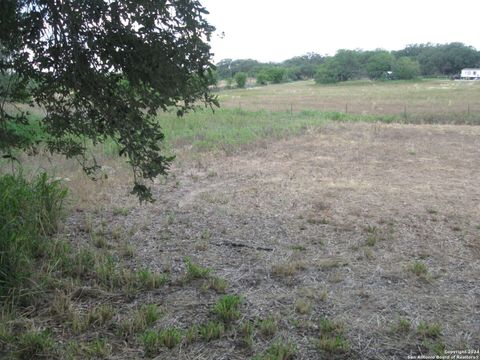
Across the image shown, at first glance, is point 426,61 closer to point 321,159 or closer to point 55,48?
point 321,159

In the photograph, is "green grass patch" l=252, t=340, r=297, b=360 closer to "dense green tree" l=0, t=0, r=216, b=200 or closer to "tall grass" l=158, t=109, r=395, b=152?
"dense green tree" l=0, t=0, r=216, b=200

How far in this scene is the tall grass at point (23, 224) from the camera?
11.9ft

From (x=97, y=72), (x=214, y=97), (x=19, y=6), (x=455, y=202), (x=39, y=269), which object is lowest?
(x=455, y=202)

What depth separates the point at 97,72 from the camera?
316 centimetres

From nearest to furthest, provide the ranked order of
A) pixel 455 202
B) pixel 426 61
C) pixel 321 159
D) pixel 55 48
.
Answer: pixel 55 48
pixel 455 202
pixel 321 159
pixel 426 61

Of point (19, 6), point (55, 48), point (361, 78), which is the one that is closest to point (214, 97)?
point (55, 48)

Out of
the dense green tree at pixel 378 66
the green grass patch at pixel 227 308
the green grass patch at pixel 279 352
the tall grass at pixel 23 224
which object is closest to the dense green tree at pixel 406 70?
the dense green tree at pixel 378 66

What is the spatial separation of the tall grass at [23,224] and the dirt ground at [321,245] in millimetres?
462

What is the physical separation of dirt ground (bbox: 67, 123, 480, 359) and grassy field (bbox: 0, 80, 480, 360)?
0.06ft

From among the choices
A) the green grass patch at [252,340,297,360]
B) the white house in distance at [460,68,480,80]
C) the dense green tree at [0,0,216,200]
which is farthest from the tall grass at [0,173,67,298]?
the white house in distance at [460,68,480,80]

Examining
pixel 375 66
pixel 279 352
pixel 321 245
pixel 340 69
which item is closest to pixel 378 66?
pixel 375 66

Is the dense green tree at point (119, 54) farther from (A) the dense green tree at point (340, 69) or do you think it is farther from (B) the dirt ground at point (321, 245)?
(A) the dense green tree at point (340, 69)

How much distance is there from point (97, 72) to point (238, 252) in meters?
2.57

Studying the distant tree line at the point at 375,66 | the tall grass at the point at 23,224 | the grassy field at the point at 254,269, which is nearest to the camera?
the grassy field at the point at 254,269
